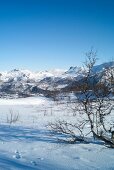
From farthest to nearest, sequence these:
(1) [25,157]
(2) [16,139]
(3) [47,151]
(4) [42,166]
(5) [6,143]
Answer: (2) [16,139], (5) [6,143], (3) [47,151], (1) [25,157], (4) [42,166]

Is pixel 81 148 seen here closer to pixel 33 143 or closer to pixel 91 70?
pixel 33 143

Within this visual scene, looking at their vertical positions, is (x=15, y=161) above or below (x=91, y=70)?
below

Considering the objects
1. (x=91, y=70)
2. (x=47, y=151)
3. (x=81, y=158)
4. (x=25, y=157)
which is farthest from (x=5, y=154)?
(x=91, y=70)

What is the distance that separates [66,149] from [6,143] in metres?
2.22

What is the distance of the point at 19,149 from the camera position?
30.5ft

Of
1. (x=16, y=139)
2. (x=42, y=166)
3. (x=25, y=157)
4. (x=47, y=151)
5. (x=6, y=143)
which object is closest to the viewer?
(x=42, y=166)

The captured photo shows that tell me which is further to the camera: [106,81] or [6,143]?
[106,81]

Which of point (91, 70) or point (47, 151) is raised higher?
point (91, 70)

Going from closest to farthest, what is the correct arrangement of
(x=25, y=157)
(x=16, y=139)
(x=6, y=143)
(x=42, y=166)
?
(x=42, y=166) < (x=25, y=157) < (x=6, y=143) < (x=16, y=139)

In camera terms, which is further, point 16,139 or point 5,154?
point 16,139

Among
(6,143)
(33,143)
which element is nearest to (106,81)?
(33,143)

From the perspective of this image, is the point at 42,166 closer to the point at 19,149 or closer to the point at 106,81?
the point at 19,149

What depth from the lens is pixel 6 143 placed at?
1010 centimetres

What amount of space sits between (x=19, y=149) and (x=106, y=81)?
4445mm
